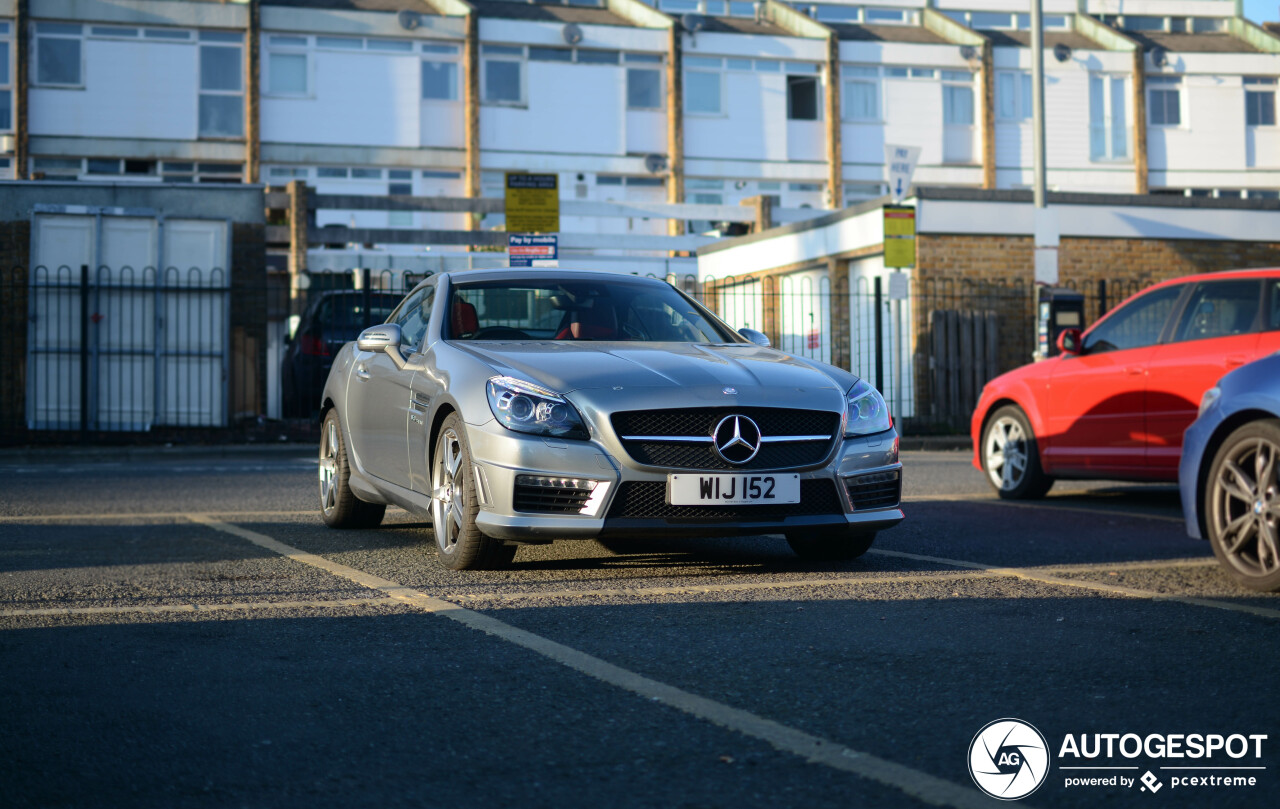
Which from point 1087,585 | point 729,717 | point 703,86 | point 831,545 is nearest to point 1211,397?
point 1087,585

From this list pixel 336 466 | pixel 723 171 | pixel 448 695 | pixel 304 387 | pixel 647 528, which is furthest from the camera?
pixel 723 171

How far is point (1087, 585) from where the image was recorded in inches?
241

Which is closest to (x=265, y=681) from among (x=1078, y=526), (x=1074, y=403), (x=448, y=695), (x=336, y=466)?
(x=448, y=695)

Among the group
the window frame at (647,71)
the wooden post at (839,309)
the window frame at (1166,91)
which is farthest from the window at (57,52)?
the window frame at (1166,91)

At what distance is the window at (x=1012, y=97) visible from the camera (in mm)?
41281

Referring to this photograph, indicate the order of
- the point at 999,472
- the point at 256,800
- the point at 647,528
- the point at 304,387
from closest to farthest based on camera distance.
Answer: the point at 256,800 < the point at 647,528 < the point at 999,472 < the point at 304,387

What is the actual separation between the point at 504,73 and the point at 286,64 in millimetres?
5365

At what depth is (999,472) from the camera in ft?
35.2

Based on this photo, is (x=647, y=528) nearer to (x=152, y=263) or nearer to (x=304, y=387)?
(x=304, y=387)

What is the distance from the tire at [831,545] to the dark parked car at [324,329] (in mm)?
11553

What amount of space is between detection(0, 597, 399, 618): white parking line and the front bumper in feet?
2.18

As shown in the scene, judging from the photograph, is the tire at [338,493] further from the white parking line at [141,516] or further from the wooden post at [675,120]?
the wooden post at [675,120]

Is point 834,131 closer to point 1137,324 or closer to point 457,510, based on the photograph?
Answer: point 1137,324

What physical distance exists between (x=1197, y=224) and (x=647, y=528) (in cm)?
1688
